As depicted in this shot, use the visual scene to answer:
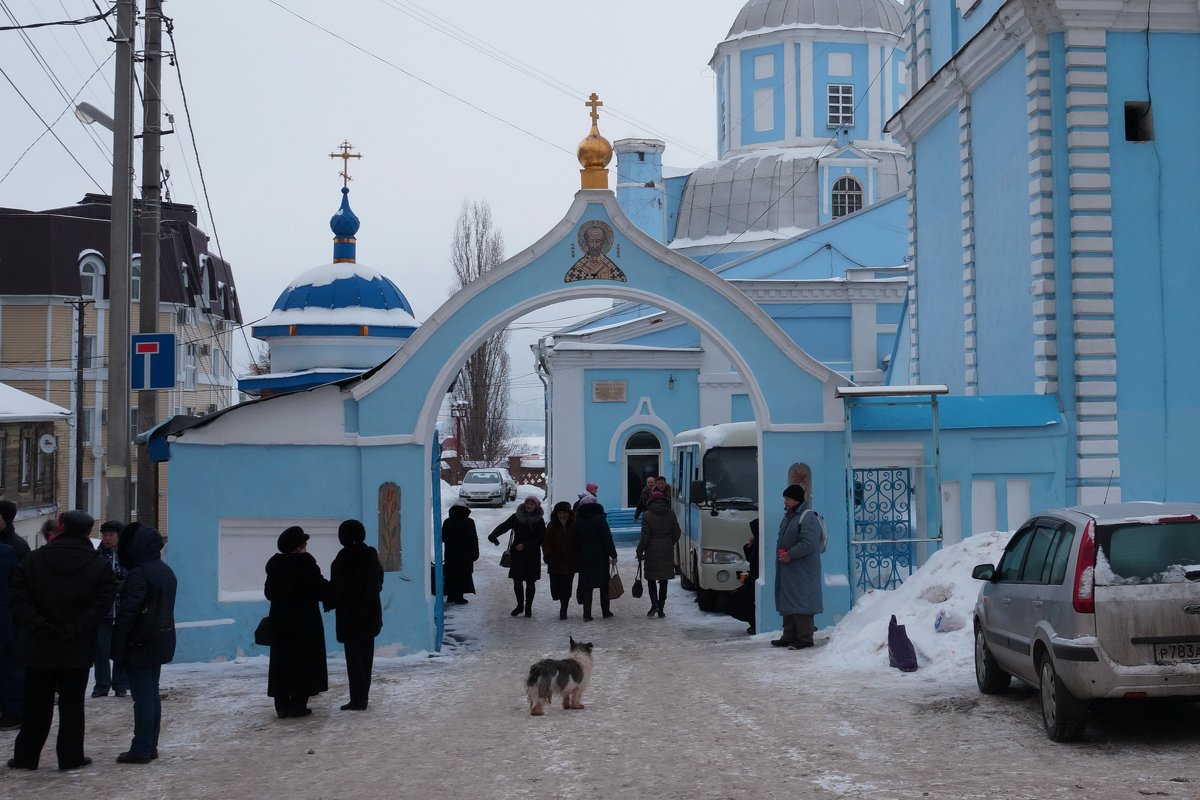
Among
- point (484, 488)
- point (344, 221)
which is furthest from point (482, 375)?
point (344, 221)

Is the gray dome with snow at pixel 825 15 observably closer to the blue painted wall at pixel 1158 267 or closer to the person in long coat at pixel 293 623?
the blue painted wall at pixel 1158 267

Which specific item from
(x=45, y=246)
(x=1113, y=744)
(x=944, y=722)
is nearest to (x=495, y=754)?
(x=944, y=722)

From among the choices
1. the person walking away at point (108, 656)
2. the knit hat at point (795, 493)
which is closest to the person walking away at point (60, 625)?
the person walking away at point (108, 656)

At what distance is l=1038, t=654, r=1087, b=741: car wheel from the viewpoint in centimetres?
828

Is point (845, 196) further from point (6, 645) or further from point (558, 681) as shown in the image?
point (6, 645)

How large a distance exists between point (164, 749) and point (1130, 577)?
6.66 m

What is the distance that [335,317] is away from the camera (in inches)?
851

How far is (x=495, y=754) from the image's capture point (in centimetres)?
892

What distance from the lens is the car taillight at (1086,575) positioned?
816 centimetres

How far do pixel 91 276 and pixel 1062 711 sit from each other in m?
38.6

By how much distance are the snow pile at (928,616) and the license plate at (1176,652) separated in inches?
117

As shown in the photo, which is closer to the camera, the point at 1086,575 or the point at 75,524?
the point at 1086,575

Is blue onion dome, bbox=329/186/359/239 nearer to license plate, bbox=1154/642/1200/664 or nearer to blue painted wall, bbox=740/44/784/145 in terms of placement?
license plate, bbox=1154/642/1200/664

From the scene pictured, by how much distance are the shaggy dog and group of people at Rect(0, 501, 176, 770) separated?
2.75 meters
